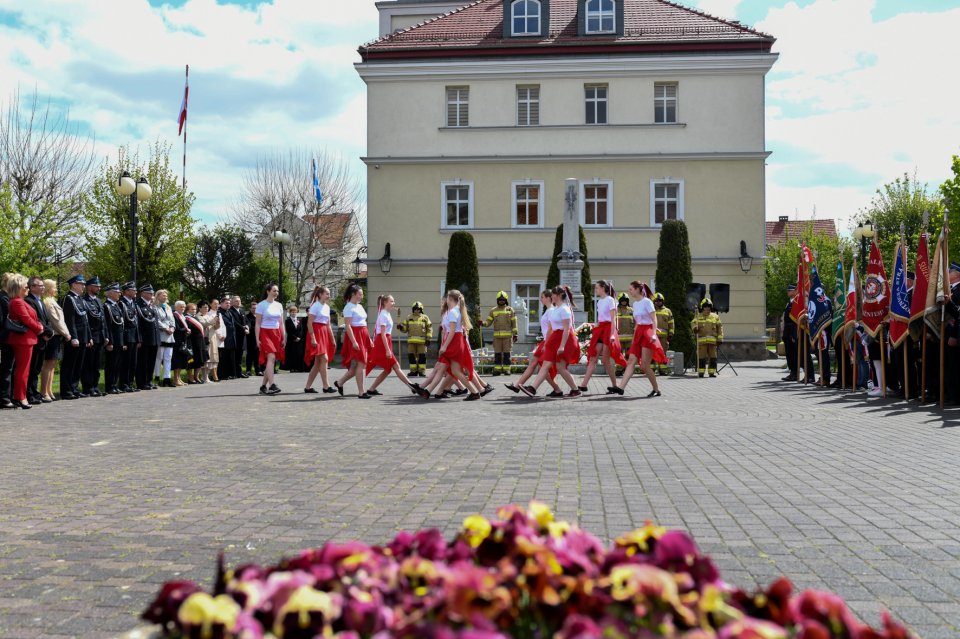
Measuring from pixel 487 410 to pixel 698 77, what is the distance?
25655 millimetres

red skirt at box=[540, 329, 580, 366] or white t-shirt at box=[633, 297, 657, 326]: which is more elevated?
white t-shirt at box=[633, 297, 657, 326]

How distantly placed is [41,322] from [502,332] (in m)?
12.8

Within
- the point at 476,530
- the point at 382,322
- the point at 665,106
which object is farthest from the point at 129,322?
the point at 665,106

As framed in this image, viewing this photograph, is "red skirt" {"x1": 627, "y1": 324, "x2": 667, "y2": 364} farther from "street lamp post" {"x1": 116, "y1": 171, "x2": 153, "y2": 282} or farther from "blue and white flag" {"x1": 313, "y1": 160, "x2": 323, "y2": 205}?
"blue and white flag" {"x1": 313, "y1": 160, "x2": 323, "y2": 205}

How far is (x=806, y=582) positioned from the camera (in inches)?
179

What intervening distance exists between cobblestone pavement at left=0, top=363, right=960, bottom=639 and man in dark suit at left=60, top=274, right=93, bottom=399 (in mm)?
2711

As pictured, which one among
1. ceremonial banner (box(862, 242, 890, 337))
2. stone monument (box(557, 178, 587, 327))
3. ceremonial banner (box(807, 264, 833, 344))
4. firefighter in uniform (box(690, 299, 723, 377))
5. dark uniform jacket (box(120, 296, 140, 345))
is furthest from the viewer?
stone monument (box(557, 178, 587, 327))

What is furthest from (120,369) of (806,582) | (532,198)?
(532,198)

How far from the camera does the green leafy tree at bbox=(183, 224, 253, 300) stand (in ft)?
158

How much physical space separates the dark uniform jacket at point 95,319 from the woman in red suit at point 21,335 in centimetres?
218

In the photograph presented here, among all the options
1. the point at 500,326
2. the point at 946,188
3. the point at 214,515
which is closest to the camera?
the point at 214,515

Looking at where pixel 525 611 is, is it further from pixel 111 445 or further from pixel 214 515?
pixel 111 445

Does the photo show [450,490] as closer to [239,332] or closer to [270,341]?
[270,341]

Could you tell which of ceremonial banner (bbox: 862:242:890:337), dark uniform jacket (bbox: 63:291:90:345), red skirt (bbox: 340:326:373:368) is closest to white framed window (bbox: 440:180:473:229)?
red skirt (bbox: 340:326:373:368)
